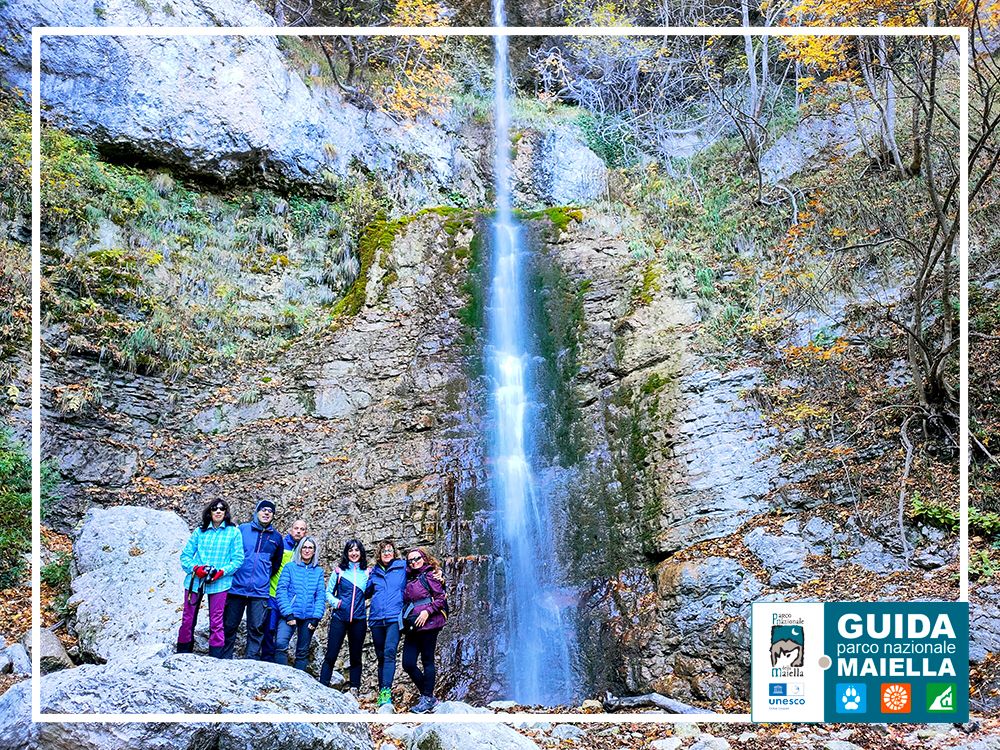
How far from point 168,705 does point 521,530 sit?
3670 mm

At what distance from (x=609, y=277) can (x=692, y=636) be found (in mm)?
4783

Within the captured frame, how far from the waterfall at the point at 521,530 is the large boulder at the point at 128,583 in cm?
258

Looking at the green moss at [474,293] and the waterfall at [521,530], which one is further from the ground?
the green moss at [474,293]

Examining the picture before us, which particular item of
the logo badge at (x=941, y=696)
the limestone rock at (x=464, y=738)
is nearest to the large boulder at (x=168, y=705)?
the limestone rock at (x=464, y=738)

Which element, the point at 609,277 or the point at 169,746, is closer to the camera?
the point at 169,746

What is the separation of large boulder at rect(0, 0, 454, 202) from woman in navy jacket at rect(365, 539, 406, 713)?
749 cm

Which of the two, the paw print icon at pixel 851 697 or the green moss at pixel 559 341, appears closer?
the paw print icon at pixel 851 697

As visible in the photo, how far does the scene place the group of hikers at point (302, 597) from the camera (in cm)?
432

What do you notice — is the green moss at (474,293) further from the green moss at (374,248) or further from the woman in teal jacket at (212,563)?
the woman in teal jacket at (212,563)

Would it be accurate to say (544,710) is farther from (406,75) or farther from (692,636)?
(406,75)

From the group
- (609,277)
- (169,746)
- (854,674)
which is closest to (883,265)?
(609,277)

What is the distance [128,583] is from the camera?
5.51 metres

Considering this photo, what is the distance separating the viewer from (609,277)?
8.94 metres

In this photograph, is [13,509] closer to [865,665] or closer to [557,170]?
[865,665]
